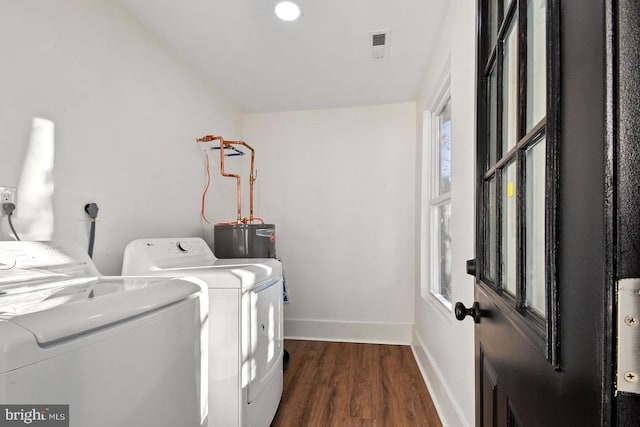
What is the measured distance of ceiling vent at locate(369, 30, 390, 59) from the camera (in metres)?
2.00

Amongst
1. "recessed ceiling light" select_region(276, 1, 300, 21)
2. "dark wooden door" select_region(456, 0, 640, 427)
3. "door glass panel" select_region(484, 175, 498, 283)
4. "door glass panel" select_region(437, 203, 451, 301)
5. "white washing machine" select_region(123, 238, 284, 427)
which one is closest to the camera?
"dark wooden door" select_region(456, 0, 640, 427)

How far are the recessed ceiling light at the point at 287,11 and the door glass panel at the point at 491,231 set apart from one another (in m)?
1.52

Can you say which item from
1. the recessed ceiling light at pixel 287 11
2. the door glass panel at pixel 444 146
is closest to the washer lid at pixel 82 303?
the recessed ceiling light at pixel 287 11

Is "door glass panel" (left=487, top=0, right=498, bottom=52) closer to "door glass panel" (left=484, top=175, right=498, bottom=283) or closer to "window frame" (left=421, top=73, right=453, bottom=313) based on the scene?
"door glass panel" (left=484, top=175, right=498, bottom=283)

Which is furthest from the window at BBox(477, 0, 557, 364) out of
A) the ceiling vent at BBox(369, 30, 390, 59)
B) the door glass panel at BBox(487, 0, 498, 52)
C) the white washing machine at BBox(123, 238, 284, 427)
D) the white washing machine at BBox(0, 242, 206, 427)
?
the ceiling vent at BBox(369, 30, 390, 59)

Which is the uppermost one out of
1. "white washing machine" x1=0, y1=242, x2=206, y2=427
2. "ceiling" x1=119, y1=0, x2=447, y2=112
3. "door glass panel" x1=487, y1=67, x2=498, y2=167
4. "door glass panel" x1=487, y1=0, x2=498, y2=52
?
"ceiling" x1=119, y1=0, x2=447, y2=112

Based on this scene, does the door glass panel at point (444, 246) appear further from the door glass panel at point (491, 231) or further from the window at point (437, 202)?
the door glass panel at point (491, 231)

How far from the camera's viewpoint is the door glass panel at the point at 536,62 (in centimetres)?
51

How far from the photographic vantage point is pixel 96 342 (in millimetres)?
696

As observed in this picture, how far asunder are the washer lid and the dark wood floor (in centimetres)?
125

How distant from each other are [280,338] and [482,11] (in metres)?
1.84

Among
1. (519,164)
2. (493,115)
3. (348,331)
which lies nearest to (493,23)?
(493,115)

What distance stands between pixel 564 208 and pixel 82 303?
946 millimetres

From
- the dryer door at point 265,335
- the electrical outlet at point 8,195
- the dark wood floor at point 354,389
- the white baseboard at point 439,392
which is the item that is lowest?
the dark wood floor at point 354,389
